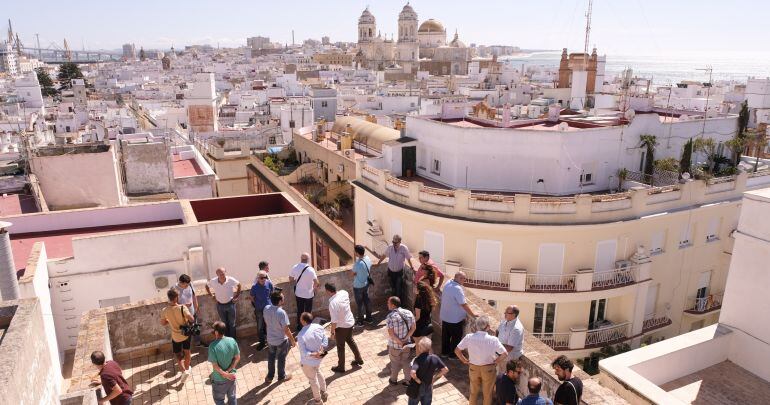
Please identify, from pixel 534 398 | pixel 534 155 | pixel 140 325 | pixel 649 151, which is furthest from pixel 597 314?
pixel 140 325

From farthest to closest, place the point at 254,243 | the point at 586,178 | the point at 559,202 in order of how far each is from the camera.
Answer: the point at 586,178 → the point at 559,202 → the point at 254,243

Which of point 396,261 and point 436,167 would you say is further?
point 436,167

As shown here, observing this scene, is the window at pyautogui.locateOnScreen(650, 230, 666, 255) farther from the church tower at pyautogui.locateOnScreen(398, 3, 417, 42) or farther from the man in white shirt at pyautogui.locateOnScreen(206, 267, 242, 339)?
the church tower at pyautogui.locateOnScreen(398, 3, 417, 42)

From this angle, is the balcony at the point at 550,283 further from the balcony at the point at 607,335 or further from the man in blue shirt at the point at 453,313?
the man in blue shirt at the point at 453,313

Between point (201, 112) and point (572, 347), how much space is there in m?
45.8

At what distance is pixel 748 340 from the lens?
9.98 metres

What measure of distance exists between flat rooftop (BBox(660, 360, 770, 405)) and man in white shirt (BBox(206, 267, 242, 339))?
722 centimetres

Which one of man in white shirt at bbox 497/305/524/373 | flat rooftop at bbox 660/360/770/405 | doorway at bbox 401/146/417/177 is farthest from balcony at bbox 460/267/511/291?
man in white shirt at bbox 497/305/524/373

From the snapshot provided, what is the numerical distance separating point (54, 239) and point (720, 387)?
51.3ft

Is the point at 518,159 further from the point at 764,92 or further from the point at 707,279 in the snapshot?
the point at 764,92

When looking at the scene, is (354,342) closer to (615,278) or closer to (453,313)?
(453,313)

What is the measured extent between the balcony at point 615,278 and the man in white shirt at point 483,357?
40.3ft

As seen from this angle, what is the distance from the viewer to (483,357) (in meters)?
7.49

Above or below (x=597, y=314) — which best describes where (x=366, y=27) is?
above
